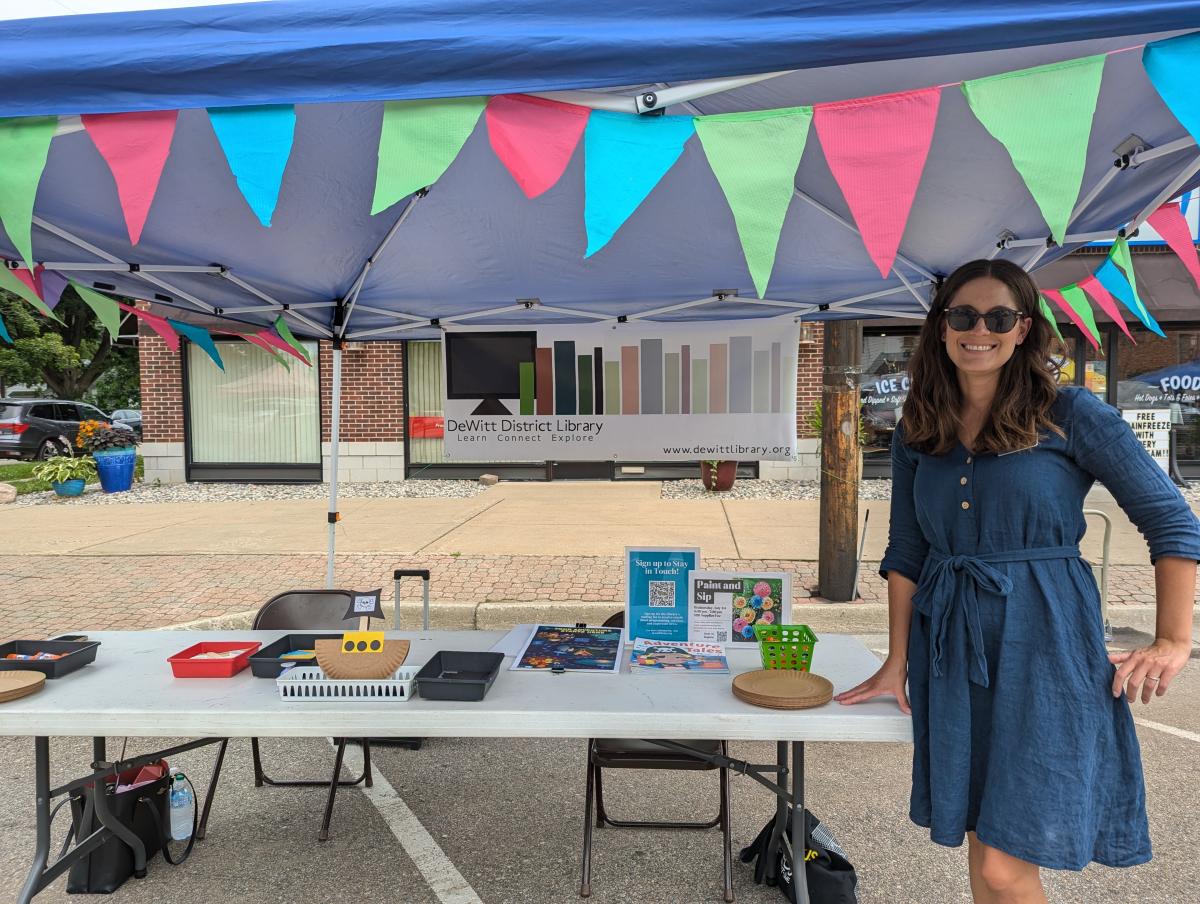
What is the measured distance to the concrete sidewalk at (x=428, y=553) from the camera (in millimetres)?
5801

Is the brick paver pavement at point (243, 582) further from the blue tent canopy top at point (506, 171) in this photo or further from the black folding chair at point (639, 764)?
the black folding chair at point (639, 764)

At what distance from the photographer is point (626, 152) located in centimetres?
192

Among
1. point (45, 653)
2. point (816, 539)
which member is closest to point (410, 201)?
point (45, 653)

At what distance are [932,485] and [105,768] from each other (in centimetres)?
275

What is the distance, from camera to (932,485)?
1916 millimetres

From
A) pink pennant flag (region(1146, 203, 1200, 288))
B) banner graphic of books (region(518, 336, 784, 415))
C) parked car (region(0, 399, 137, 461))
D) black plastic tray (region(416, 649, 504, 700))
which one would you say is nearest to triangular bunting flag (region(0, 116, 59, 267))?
black plastic tray (region(416, 649, 504, 700))

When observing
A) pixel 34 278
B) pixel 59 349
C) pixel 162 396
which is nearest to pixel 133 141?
pixel 34 278

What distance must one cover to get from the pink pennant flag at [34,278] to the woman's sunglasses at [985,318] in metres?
3.44

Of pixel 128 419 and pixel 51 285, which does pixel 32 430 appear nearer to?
pixel 128 419

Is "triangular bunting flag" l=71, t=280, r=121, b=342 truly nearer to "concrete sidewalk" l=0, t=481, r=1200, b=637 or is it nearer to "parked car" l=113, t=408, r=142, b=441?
"concrete sidewalk" l=0, t=481, r=1200, b=637

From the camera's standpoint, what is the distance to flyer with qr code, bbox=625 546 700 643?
2973 mm

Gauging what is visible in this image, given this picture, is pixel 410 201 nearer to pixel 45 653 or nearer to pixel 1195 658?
pixel 45 653

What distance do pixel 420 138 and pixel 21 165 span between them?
97 centimetres

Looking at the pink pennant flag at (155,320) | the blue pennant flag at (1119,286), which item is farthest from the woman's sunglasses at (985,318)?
the pink pennant flag at (155,320)
